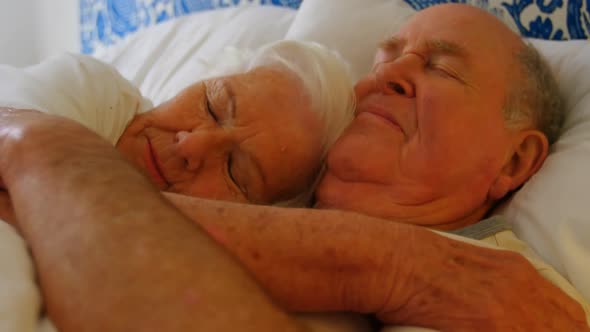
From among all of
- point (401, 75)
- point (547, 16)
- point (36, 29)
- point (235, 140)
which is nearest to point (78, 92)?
point (235, 140)

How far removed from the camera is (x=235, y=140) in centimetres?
100

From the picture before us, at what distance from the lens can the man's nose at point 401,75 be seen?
3.30 ft

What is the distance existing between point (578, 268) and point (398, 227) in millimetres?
335

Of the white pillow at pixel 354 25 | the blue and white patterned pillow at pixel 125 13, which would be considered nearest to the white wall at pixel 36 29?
the blue and white patterned pillow at pixel 125 13

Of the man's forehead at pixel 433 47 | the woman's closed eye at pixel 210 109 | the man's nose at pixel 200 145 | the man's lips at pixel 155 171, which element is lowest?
the man's lips at pixel 155 171

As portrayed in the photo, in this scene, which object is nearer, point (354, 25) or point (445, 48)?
point (445, 48)

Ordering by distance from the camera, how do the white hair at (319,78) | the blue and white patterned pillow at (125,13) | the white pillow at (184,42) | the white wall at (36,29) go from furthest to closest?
the white wall at (36,29)
the blue and white patterned pillow at (125,13)
the white pillow at (184,42)
the white hair at (319,78)

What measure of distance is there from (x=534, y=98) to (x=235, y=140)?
0.59 metres

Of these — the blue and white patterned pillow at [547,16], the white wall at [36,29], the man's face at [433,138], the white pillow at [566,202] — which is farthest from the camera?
the white wall at [36,29]

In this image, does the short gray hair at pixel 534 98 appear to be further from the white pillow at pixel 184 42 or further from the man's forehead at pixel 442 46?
the white pillow at pixel 184 42

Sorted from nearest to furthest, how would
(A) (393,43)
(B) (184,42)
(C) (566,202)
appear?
1. (C) (566,202)
2. (A) (393,43)
3. (B) (184,42)

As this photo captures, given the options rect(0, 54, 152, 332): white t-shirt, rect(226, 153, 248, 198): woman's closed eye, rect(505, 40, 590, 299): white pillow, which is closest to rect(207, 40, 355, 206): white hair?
rect(226, 153, 248, 198): woman's closed eye

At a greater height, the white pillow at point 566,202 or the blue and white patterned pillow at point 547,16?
the blue and white patterned pillow at point 547,16

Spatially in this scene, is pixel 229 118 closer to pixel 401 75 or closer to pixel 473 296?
pixel 401 75
